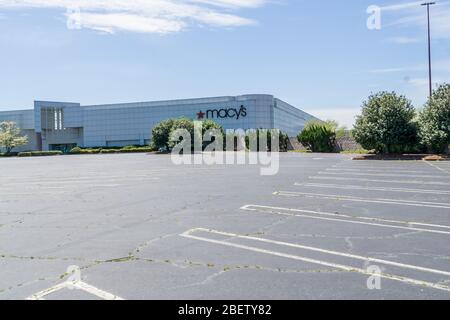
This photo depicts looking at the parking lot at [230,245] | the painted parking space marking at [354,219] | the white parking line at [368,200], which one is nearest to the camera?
the parking lot at [230,245]

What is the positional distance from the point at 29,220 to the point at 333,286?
23.8ft

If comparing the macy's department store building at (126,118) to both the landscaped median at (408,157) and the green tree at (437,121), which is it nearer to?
the landscaped median at (408,157)

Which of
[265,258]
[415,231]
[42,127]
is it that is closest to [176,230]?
[265,258]

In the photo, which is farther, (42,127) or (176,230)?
(42,127)

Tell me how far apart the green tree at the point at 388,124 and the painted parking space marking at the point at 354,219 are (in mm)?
23042

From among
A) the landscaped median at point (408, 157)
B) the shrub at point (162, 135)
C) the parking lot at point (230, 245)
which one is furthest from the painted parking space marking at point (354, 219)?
the shrub at point (162, 135)

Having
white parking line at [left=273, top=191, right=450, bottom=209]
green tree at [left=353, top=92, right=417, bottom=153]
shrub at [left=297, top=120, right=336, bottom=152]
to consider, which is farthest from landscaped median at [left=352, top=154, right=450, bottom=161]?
white parking line at [left=273, top=191, right=450, bottom=209]

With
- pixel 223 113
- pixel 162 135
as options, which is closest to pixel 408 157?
pixel 162 135

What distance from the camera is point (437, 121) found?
29.3 meters

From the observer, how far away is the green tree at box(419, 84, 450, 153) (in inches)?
1136

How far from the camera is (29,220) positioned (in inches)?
375

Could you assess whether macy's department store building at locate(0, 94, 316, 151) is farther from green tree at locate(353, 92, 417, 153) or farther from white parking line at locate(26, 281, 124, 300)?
white parking line at locate(26, 281, 124, 300)

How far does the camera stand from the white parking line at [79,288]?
4598mm
